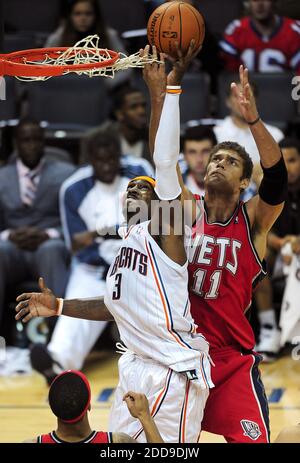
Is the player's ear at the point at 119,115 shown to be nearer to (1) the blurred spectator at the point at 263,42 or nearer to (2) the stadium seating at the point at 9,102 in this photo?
(2) the stadium seating at the point at 9,102

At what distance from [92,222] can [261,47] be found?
2.34 m

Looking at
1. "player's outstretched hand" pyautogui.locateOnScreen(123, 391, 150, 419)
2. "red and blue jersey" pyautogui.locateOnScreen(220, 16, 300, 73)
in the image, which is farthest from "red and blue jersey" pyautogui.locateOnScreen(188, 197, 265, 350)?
"red and blue jersey" pyautogui.locateOnScreen(220, 16, 300, 73)

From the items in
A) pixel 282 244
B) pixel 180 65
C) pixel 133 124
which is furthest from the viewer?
pixel 133 124

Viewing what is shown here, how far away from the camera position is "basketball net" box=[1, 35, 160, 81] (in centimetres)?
469

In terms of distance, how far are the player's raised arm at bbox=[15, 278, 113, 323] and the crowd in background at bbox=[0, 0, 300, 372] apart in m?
2.37

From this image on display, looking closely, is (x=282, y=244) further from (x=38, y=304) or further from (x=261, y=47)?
(x=38, y=304)

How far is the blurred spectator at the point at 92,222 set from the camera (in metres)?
7.38

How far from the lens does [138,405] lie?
13.2 ft

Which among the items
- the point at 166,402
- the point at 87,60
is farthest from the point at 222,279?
the point at 87,60

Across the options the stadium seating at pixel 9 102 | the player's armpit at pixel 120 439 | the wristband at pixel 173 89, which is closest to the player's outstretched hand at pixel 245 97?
the wristband at pixel 173 89

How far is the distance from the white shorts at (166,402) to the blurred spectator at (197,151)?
3356 mm

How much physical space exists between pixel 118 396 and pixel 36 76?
1464 millimetres

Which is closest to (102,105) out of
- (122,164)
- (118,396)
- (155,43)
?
(122,164)

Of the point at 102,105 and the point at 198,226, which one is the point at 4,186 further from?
the point at 198,226
